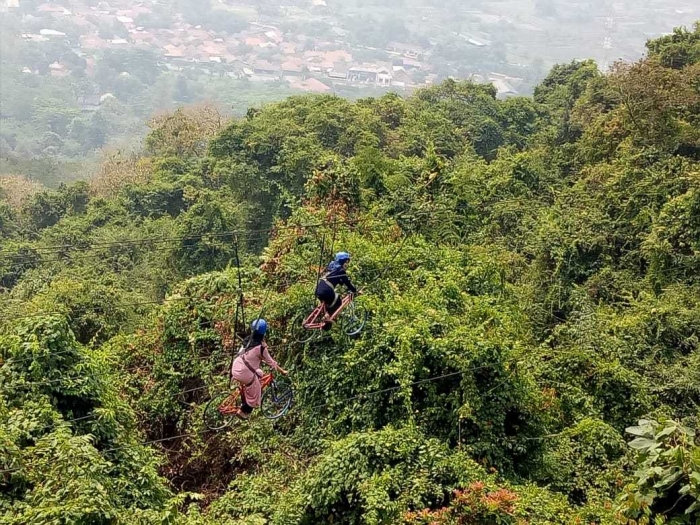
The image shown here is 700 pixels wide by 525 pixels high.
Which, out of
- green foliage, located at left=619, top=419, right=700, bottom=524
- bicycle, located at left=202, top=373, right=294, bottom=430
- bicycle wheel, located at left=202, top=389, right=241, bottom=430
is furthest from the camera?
bicycle wheel, located at left=202, top=389, right=241, bottom=430

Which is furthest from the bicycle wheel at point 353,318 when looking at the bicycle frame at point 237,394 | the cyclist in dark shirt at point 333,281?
the bicycle frame at point 237,394

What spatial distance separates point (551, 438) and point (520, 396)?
85 centimetres

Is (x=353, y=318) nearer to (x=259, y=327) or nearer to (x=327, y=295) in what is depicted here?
(x=327, y=295)

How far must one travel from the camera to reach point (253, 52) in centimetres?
11094

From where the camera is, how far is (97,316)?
14.7 metres

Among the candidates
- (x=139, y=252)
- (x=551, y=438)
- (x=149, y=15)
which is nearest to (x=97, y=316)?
(x=139, y=252)

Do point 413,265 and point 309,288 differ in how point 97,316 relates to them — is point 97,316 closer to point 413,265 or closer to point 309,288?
point 309,288

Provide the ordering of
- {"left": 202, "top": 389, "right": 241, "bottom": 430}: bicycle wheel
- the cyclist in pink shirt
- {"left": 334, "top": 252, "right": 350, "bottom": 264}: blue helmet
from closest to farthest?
the cyclist in pink shirt < {"left": 334, "top": 252, "right": 350, "bottom": 264}: blue helmet < {"left": 202, "top": 389, "right": 241, "bottom": 430}: bicycle wheel

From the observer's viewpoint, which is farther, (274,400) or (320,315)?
(320,315)

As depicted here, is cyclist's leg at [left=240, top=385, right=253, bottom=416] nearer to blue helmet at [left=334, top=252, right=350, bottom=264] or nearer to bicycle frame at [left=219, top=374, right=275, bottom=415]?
bicycle frame at [left=219, top=374, right=275, bottom=415]

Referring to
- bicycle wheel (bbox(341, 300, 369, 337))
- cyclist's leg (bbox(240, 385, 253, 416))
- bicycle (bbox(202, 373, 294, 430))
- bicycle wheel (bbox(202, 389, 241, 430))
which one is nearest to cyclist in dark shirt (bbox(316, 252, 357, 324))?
bicycle wheel (bbox(341, 300, 369, 337))

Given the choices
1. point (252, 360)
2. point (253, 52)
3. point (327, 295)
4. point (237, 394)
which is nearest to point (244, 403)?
point (237, 394)

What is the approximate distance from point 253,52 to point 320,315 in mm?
109228

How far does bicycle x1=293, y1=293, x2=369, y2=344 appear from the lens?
999 centimetres
